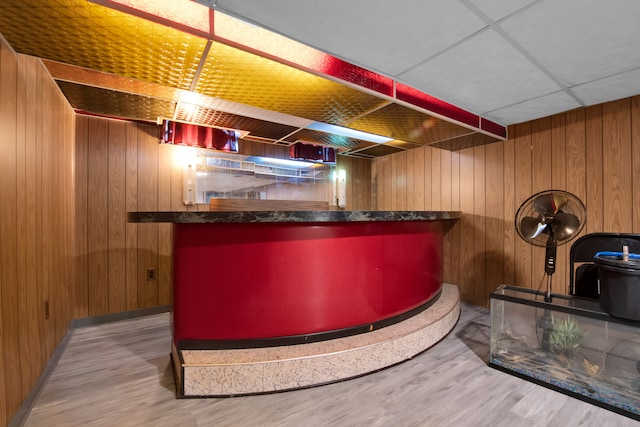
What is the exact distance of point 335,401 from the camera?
1.74m

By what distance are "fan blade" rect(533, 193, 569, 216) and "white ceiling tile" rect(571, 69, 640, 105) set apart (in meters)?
1.16

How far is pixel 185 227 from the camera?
1854 millimetres

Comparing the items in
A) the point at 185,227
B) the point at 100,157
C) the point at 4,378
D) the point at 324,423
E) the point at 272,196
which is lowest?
the point at 324,423

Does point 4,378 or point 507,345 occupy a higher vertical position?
point 4,378

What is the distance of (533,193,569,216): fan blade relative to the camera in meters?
2.05

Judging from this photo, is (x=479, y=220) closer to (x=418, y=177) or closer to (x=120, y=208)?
(x=418, y=177)

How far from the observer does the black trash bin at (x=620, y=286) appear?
1607 millimetres

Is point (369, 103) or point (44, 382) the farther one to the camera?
point (369, 103)

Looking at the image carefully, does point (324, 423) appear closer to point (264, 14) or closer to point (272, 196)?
point (264, 14)

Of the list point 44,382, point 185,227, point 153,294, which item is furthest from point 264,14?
point 153,294

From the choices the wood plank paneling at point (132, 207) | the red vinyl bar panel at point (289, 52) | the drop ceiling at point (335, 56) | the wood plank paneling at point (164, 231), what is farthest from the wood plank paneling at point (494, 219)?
the wood plank paneling at point (132, 207)

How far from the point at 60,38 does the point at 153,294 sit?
2.74m

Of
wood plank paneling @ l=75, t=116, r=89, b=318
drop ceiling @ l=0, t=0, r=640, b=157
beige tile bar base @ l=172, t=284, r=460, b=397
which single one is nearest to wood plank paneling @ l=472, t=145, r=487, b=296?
drop ceiling @ l=0, t=0, r=640, b=157

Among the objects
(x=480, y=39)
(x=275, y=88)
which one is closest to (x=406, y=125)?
(x=480, y=39)
